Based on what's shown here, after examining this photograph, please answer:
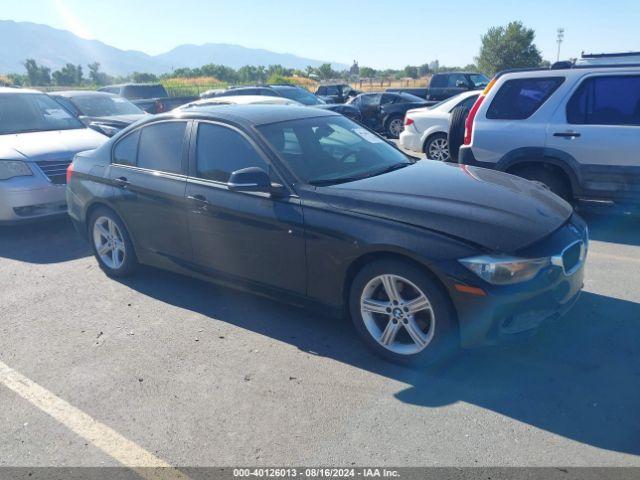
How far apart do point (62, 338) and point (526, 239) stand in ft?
11.4

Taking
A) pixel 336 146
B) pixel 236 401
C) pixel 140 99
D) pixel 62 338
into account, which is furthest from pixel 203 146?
pixel 140 99

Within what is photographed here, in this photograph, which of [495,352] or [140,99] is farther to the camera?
[140,99]

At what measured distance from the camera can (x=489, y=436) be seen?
2.95 metres

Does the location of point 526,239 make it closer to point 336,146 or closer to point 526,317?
point 526,317

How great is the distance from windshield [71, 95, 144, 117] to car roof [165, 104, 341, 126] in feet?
27.5

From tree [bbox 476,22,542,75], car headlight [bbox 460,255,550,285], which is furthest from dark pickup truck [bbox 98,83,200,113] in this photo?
tree [bbox 476,22,542,75]

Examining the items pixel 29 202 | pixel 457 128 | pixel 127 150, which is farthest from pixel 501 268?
pixel 29 202

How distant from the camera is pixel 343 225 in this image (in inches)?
147

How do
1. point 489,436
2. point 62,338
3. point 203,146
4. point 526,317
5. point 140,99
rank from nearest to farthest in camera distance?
1. point 489,436
2. point 526,317
3. point 62,338
4. point 203,146
5. point 140,99

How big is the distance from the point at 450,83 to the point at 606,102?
54.6ft

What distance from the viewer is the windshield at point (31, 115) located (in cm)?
814

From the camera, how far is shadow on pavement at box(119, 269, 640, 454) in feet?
10.1

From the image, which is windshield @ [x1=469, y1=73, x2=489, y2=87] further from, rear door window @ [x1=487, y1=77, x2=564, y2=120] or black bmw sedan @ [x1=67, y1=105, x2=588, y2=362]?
black bmw sedan @ [x1=67, y1=105, x2=588, y2=362]

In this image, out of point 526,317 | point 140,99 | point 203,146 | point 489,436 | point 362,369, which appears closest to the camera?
point 489,436
